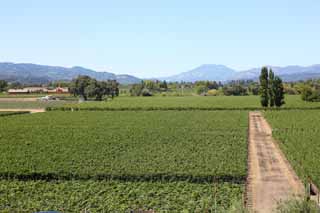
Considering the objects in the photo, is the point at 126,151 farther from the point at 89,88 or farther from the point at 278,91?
the point at 89,88

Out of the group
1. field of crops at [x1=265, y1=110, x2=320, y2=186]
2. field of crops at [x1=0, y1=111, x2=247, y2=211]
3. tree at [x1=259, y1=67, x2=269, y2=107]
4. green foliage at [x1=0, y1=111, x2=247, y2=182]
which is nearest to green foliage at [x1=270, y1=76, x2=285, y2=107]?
tree at [x1=259, y1=67, x2=269, y2=107]

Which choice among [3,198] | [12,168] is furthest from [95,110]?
[3,198]

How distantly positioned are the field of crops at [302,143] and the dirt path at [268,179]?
1.96ft

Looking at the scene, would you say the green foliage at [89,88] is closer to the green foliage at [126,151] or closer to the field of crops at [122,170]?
the green foliage at [126,151]

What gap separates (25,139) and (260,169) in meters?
22.2

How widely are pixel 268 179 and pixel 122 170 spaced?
860 centimetres

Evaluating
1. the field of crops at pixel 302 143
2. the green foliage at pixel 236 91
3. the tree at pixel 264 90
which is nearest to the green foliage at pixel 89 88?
the green foliage at pixel 236 91

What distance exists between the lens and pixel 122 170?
24.1 m

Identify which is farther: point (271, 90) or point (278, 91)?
point (271, 90)

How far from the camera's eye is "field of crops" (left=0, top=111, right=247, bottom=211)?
19109 millimetres

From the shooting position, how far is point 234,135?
132ft

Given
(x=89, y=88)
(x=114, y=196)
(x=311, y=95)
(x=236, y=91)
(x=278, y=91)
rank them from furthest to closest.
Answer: (x=236, y=91) < (x=89, y=88) < (x=311, y=95) < (x=278, y=91) < (x=114, y=196)

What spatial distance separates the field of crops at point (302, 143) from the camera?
80.0 feet

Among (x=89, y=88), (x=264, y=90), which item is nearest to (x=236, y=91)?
(x=89, y=88)
